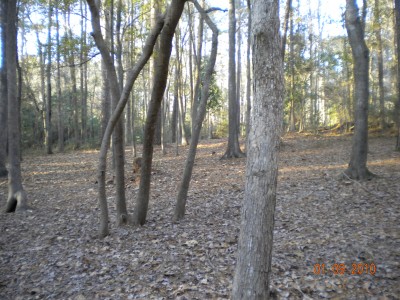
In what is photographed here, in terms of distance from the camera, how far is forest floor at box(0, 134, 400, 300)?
4023mm

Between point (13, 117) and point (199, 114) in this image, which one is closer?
point (199, 114)

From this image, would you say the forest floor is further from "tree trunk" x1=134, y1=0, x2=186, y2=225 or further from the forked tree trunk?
the forked tree trunk

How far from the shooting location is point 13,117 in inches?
325

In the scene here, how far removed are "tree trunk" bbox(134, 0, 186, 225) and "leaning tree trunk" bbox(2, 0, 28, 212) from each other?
4.08 m

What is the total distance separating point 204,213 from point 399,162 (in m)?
7.13

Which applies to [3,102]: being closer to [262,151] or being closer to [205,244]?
[205,244]

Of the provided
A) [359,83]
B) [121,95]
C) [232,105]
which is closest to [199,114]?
[121,95]

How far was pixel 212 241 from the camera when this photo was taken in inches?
215

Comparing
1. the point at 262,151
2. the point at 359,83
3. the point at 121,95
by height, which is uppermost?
the point at 359,83

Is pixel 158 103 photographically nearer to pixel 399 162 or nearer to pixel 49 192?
pixel 49 192

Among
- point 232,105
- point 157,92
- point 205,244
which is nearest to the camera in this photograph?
point 205,244
